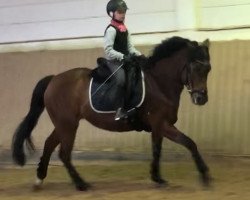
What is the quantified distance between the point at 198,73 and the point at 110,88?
117 cm

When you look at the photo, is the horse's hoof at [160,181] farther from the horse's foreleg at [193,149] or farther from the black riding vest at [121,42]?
the black riding vest at [121,42]

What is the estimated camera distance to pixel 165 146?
9.06 metres

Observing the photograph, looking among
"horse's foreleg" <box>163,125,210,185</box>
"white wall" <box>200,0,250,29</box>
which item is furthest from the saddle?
"white wall" <box>200,0,250,29</box>

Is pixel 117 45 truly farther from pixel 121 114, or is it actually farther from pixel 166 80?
pixel 121 114

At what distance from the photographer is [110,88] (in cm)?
694

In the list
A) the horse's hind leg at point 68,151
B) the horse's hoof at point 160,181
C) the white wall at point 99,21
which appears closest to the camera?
the horse's hoof at point 160,181

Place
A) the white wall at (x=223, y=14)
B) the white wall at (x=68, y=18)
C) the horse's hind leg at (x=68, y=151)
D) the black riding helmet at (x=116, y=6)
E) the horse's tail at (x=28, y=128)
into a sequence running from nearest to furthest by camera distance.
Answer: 1. the black riding helmet at (x=116, y=6)
2. the horse's hind leg at (x=68, y=151)
3. the horse's tail at (x=28, y=128)
4. the white wall at (x=223, y=14)
5. the white wall at (x=68, y=18)

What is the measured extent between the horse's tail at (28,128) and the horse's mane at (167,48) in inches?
59.5

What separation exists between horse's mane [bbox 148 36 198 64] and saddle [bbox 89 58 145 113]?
208mm

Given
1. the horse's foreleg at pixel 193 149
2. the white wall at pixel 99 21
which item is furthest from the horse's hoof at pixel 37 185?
the white wall at pixel 99 21

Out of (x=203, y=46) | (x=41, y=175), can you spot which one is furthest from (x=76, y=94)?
(x=203, y=46)

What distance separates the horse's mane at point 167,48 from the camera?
6.80 metres

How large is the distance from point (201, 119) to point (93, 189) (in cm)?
260

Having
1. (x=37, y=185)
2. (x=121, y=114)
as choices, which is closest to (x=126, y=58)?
(x=121, y=114)
